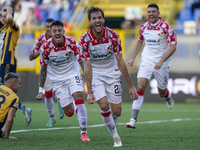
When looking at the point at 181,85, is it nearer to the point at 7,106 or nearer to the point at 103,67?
the point at 103,67

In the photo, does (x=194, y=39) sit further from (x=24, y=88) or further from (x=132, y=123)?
(x=132, y=123)

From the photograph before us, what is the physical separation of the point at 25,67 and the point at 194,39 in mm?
6874

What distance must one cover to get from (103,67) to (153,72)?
2.30 metres

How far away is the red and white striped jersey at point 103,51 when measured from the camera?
601 cm

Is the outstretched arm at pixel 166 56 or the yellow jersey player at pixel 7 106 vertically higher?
the outstretched arm at pixel 166 56

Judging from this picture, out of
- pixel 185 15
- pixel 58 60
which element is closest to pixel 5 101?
pixel 58 60

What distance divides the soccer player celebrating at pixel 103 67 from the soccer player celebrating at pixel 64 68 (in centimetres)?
59

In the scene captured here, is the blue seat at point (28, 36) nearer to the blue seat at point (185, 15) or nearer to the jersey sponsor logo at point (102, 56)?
the blue seat at point (185, 15)

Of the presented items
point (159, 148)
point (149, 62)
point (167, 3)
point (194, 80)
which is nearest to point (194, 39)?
point (194, 80)

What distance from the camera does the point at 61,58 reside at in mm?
6930

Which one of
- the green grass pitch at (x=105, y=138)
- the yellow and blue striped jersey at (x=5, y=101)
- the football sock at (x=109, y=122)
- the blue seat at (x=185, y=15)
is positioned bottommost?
the green grass pitch at (x=105, y=138)

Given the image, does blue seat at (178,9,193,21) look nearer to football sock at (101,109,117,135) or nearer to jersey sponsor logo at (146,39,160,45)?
jersey sponsor logo at (146,39,160,45)

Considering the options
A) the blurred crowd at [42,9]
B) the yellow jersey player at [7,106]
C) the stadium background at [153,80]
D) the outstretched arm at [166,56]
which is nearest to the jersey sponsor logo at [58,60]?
the yellow jersey player at [7,106]

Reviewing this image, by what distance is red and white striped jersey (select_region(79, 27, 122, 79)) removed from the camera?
6.01m
